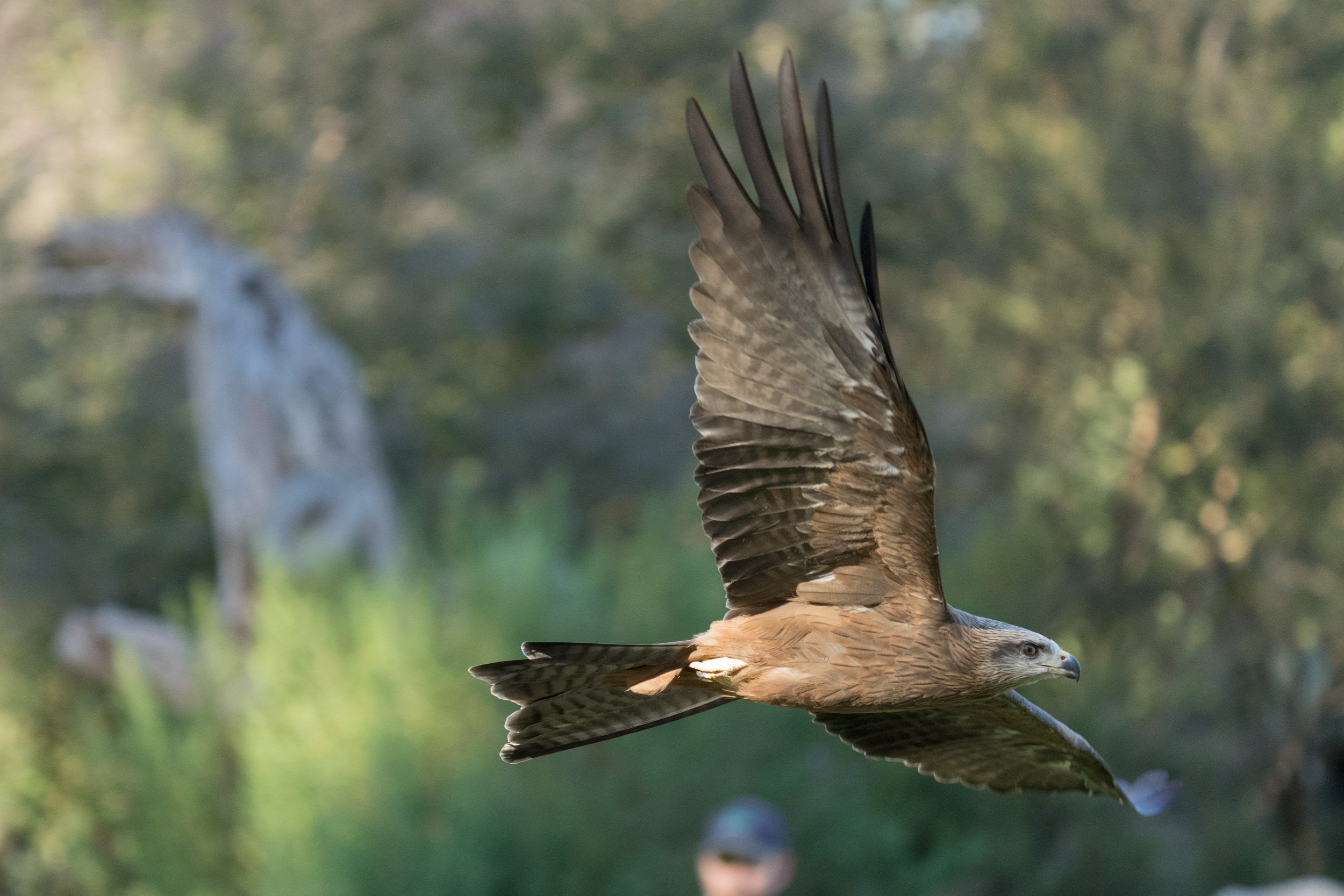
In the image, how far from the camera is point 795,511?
9.42 ft

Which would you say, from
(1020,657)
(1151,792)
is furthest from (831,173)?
(1151,792)

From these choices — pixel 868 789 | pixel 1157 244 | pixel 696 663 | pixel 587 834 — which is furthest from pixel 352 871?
pixel 1157 244

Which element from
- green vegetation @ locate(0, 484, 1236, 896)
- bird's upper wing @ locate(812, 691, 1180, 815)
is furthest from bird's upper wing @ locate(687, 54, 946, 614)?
green vegetation @ locate(0, 484, 1236, 896)

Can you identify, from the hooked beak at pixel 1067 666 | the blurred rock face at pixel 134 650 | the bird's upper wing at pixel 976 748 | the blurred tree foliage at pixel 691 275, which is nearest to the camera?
the hooked beak at pixel 1067 666

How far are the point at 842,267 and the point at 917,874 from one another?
7.46 metres

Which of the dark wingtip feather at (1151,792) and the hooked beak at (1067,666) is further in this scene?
the dark wingtip feather at (1151,792)

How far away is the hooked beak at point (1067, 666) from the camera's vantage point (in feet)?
9.23

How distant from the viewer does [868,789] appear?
952 cm

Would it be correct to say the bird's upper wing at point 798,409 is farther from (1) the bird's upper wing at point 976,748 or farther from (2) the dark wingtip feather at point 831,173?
(1) the bird's upper wing at point 976,748

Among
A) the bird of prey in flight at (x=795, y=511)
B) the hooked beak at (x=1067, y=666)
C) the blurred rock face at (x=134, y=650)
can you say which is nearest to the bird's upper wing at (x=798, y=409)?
the bird of prey in flight at (x=795, y=511)

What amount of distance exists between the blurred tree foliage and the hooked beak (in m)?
10.5

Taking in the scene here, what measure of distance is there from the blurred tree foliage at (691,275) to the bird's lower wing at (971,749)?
31.7 feet

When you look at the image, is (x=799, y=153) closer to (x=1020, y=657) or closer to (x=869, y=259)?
(x=869, y=259)

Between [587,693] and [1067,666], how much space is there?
3.12 ft
